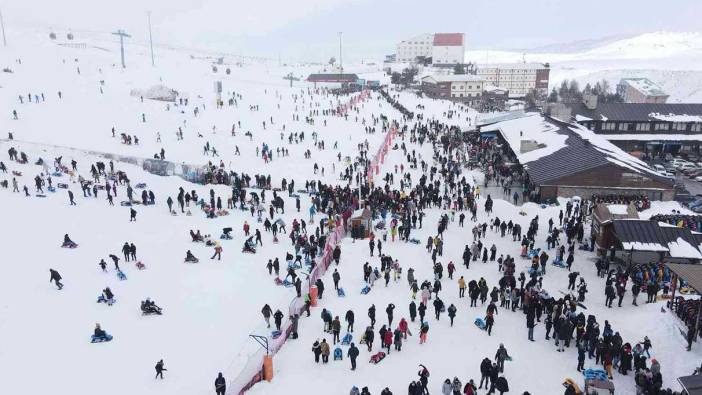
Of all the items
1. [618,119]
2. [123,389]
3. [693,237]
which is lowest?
[123,389]

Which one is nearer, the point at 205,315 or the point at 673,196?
the point at 205,315

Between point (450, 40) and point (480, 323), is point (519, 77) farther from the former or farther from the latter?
point (480, 323)

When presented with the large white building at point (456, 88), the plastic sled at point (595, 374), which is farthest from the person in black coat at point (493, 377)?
the large white building at point (456, 88)

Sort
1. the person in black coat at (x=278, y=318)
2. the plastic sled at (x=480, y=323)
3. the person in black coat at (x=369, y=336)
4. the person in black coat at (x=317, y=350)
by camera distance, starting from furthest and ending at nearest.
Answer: the plastic sled at (x=480, y=323)
the person in black coat at (x=278, y=318)
the person in black coat at (x=369, y=336)
the person in black coat at (x=317, y=350)

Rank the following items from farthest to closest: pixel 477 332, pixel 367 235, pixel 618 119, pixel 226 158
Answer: pixel 618 119 → pixel 226 158 → pixel 367 235 → pixel 477 332

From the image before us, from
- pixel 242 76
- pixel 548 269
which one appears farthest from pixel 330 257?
pixel 242 76

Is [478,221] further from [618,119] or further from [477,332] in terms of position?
[618,119]

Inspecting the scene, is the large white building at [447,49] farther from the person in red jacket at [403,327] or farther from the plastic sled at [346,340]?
the plastic sled at [346,340]
